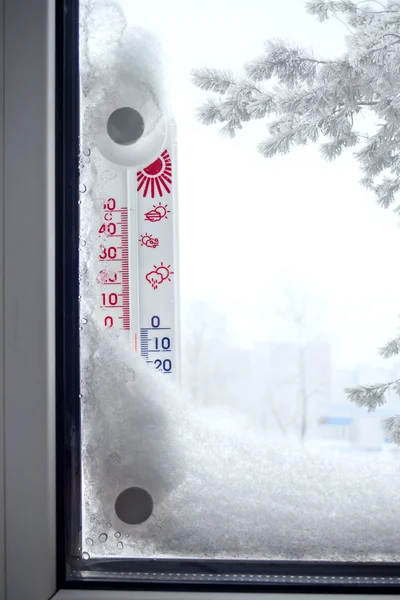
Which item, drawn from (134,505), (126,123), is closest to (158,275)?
(126,123)

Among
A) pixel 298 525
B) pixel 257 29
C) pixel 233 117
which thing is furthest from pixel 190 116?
pixel 298 525

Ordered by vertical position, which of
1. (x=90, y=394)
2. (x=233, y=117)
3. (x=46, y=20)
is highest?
(x=46, y=20)

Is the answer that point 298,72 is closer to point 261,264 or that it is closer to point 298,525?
point 261,264

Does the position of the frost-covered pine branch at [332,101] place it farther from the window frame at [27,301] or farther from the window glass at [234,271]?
the window frame at [27,301]

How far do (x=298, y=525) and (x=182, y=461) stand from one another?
0.25 metres

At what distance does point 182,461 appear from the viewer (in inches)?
41.9

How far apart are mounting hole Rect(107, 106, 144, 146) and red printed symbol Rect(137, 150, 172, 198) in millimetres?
62

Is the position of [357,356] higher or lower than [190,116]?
lower

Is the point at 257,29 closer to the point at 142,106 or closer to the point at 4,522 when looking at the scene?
the point at 142,106

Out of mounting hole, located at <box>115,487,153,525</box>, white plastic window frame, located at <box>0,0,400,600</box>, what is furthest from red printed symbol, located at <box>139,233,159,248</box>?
mounting hole, located at <box>115,487,153,525</box>

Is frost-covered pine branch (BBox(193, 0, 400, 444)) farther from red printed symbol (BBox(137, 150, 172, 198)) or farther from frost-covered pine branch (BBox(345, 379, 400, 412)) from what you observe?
red printed symbol (BBox(137, 150, 172, 198))

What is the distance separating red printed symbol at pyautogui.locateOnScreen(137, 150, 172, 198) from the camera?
1.09m

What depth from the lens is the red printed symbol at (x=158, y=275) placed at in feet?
3.59

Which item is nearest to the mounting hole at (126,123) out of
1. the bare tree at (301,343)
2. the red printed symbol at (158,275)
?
the red printed symbol at (158,275)
